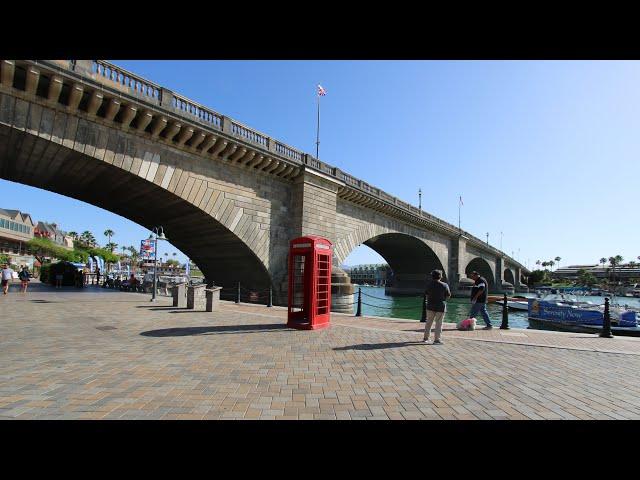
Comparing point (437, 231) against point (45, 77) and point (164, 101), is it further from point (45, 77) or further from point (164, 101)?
point (45, 77)

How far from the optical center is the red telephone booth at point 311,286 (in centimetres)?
998

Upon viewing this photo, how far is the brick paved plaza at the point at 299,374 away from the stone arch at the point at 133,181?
637 cm

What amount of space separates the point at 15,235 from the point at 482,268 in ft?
295

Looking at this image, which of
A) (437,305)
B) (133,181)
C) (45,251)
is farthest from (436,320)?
(45,251)

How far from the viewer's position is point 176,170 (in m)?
15.4

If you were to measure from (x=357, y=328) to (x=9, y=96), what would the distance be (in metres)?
12.9

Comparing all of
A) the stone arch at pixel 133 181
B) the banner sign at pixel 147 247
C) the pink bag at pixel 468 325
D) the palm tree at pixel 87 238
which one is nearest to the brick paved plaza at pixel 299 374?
the pink bag at pixel 468 325

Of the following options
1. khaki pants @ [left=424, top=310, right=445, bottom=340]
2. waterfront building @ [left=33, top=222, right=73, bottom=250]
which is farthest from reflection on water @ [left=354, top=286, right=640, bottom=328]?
waterfront building @ [left=33, top=222, right=73, bottom=250]

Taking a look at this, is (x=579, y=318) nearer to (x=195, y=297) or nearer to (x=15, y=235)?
(x=195, y=297)

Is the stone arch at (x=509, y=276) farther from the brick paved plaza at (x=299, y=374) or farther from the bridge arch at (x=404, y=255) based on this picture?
the brick paved plaza at (x=299, y=374)
